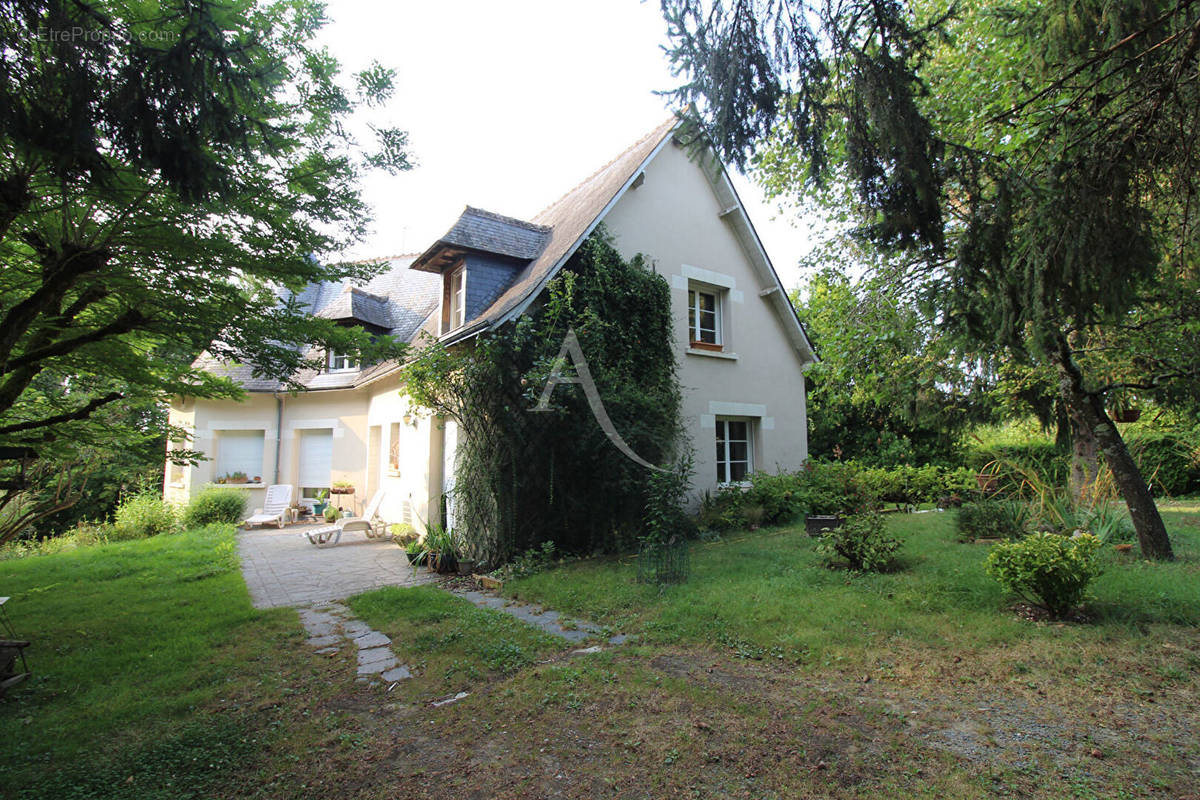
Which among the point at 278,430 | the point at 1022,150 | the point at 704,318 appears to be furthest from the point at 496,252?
the point at 278,430

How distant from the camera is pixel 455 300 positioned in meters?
9.77

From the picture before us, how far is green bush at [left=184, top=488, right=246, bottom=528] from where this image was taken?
12.1 m

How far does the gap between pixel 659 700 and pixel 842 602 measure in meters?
2.47

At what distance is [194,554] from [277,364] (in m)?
5.47

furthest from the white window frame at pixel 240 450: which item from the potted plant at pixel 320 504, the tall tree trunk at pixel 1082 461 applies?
the tall tree trunk at pixel 1082 461

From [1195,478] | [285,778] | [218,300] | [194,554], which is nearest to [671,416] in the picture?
[218,300]

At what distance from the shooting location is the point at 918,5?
8.55m

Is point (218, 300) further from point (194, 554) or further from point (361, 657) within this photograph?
point (194, 554)

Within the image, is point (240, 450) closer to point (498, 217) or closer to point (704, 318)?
point (498, 217)

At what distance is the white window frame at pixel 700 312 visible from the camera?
35.0 feet

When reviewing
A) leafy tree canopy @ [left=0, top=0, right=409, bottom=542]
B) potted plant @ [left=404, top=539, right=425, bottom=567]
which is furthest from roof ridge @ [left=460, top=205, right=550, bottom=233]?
potted plant @ [left=404, top=539, right=425, bottom=567]

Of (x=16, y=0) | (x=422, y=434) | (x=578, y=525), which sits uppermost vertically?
(x=16, y=0)

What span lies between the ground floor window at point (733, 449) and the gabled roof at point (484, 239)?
482 cm

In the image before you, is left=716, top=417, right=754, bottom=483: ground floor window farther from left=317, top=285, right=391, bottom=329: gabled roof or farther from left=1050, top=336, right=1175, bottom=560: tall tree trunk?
left=317, top=285, right=391, bottom=329: gabled roof
